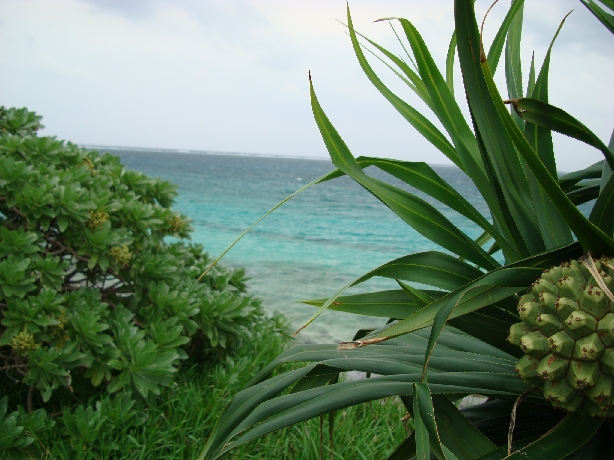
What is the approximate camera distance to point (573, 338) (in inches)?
28.2

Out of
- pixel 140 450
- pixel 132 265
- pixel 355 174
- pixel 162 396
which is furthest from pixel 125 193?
pixel 355 174

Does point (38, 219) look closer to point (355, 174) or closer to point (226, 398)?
point (226, 398)

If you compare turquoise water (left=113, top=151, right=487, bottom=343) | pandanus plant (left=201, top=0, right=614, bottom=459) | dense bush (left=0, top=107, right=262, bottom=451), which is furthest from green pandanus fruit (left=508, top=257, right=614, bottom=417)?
turquoise water (left=113, top=151, right=487, bottom=343)

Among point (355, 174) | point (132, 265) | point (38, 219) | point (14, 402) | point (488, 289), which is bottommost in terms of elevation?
point (14, 402)

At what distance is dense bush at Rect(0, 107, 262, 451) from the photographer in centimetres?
228

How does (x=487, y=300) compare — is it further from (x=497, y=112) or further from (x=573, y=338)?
(x=497, y=112)

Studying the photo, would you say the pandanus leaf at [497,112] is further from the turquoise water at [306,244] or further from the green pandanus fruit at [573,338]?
the turquoise water at [306,244]

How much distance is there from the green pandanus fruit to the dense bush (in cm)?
186

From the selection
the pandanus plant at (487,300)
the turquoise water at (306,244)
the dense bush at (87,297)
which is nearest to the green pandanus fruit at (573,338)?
the pandanus plant at (487,300)

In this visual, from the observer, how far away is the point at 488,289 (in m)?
0.84

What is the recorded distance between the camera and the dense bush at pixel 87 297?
7.49 ft

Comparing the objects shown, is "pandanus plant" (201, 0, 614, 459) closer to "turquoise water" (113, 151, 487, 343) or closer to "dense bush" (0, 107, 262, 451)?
"dense bush" (0, 107, 262, 451)

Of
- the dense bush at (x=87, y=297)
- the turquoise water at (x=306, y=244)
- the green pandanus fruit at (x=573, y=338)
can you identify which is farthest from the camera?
the turquoise water at (x=306, y=244)

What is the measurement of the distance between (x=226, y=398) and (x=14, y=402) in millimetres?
1040
